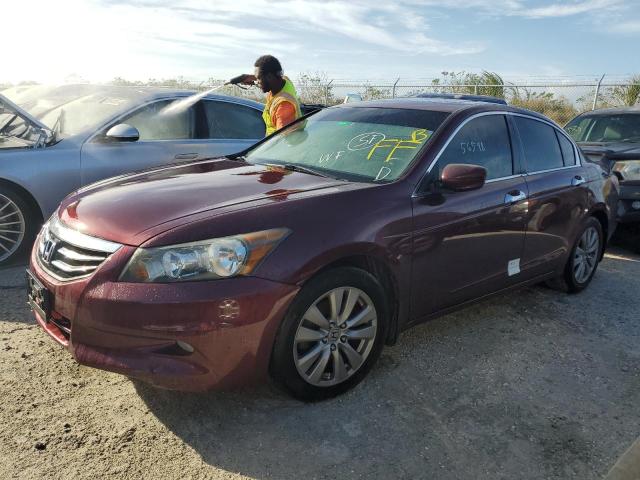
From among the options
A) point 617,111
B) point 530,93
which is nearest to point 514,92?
point 530,93

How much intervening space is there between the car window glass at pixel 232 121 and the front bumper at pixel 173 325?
362 cm

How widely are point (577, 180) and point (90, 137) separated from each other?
4.15m

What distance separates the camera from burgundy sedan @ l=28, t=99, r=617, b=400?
253cm

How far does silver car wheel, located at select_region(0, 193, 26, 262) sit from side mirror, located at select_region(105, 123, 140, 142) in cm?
98

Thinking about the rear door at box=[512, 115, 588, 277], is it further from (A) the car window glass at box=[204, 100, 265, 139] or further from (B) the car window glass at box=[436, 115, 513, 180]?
(A) the car window glass at box=[204, 100, 265, 139]

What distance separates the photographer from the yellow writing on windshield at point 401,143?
3514 mm

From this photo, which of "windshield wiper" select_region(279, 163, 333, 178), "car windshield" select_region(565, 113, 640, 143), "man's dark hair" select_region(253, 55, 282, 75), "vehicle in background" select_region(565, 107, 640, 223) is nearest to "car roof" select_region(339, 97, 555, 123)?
"windshield wiper" select_region(279, 163, 333, 178)

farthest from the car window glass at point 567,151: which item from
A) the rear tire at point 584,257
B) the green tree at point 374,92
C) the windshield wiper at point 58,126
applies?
the green tree at point 374,92

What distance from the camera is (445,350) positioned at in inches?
145

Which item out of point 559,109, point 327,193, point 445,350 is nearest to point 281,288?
point 327,193

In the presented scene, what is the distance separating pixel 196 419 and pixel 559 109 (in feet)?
58.2

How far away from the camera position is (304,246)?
2711 millimetres

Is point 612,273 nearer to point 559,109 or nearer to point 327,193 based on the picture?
point 327,193

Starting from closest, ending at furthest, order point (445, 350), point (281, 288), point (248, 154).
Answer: point (281, 288) → point (445, 350) → point (248, 154)
